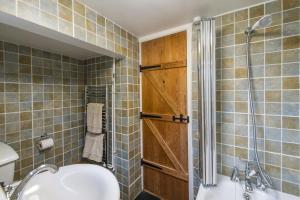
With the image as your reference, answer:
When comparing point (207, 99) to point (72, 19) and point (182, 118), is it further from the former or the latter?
point (72, 19)

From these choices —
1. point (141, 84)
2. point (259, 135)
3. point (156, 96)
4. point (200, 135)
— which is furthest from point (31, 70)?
point (259, 135)

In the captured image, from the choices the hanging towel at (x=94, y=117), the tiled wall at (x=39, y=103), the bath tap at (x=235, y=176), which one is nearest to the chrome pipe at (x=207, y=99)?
the bath tap at (x=235, y=176)

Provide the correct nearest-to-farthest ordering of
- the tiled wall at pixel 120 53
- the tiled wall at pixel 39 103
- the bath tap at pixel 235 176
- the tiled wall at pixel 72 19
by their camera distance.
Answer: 1. the tiled wall at pixel 72 19
2. the tiled wall at pixel 120 53
3. the bath tap at pixel 235 176
4. the tiled wall at pixel 39 103

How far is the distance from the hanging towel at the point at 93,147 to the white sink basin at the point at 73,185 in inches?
31.1

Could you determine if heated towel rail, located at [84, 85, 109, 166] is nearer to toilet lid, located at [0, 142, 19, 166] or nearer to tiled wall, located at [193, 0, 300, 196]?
toilet lid, located at [0, 142, 19, 166]

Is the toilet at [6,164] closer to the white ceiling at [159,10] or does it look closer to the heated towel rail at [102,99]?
the heated towel rail at [102,99]

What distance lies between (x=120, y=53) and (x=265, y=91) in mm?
1454

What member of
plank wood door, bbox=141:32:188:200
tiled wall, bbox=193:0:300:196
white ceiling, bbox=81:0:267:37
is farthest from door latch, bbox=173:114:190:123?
white ceiling, bbox=81:0:267:37

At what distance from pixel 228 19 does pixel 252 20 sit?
198 millimetres

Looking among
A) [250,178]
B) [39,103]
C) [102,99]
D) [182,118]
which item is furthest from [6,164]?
[250,178]

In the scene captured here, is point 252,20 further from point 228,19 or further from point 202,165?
point 202,165

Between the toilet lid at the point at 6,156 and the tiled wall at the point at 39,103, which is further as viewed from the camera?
the tiled wall at the point at 39,103

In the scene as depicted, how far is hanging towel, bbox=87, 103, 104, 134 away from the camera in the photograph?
2059 millimetres

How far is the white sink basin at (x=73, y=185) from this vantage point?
3.48 feet
